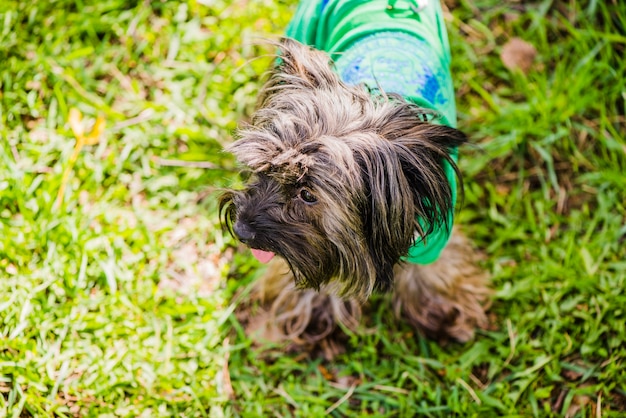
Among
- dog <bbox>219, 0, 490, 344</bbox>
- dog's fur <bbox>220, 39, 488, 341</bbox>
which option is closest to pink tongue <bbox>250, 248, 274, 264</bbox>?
dog <bbox>219, 0, 490, 344</bbox>

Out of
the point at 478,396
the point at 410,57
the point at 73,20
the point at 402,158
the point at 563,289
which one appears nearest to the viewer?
the point at 402,158

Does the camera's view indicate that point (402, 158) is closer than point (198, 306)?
Yes

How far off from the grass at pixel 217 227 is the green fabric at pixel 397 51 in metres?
0.72

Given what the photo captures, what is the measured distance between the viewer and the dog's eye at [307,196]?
1.89 meters

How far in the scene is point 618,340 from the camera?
103 inches

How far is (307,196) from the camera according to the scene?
1.90 metres

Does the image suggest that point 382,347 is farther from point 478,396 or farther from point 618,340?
point 618,340

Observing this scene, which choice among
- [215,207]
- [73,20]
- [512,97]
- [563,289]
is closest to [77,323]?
[215,207]

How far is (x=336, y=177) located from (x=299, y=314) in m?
1.14

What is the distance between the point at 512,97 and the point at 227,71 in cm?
146

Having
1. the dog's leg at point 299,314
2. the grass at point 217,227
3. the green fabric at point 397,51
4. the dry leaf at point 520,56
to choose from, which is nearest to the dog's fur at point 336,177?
the green fabric at point 397,51

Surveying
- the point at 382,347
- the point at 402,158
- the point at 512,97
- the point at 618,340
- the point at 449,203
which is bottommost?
the point at 382,347

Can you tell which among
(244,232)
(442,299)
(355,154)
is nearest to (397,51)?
(355,154)

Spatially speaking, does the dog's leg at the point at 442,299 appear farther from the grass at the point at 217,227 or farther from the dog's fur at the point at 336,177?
the dog's fur at the point at 336,177
